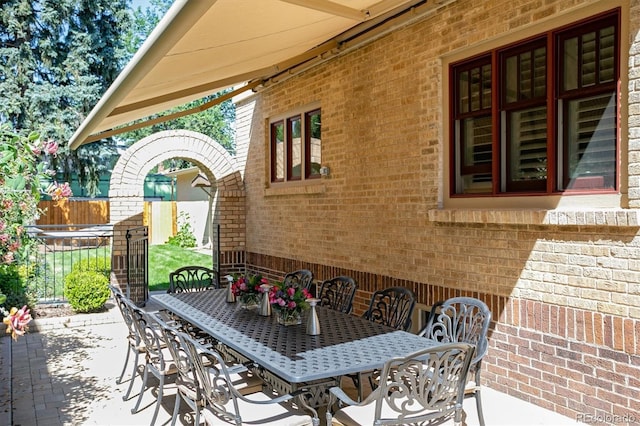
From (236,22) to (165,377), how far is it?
3158mm

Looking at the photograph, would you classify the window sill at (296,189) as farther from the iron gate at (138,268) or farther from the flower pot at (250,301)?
the flower pot at (250,301)

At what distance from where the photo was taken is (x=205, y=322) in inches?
189

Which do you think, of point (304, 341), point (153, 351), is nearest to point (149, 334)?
point (153, 351)

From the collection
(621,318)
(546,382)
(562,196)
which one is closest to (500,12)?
(562,196)

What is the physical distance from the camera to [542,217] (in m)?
4.49

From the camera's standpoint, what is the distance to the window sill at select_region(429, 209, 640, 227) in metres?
3.92

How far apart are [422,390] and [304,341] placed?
48.6 inches

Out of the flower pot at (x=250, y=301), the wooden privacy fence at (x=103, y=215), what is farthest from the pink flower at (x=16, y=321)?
the wooden privacy fence at (x=103, y=215)

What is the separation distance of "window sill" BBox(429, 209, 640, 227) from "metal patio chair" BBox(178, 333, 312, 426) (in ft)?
8.37

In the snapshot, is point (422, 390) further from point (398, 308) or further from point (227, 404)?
point (398, 308)

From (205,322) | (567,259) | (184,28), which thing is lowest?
(205,322)

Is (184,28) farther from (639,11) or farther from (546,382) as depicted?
(546,382)

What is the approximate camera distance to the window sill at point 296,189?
801 centimetres

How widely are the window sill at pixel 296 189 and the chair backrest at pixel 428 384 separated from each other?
4785 millimetres
